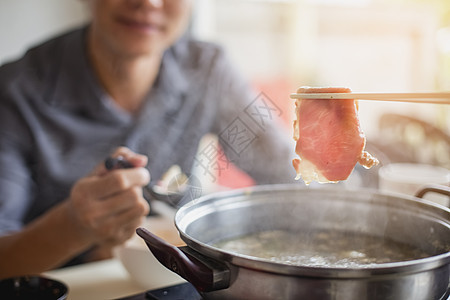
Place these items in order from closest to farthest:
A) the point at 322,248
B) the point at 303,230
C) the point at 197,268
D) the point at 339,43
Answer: the point at 197,268
the point at 322,248
the point at 303,230
the point at 339,43

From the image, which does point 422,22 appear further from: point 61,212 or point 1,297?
point 1,297

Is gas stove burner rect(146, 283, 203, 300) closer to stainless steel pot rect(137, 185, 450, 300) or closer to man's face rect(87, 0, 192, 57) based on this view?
stainless steel pot rect(137, 185, 450, 300)

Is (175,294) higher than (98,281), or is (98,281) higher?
(175,294)

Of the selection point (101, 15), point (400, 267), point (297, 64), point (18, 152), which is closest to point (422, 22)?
point (297, 64)

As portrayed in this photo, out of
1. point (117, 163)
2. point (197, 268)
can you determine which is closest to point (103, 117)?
point (117, 163)

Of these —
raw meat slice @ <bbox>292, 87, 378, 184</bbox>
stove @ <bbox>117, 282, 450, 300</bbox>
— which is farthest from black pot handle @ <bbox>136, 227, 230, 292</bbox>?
raw meat slice @ <bbox>292, 87, 378, 184</bbox>

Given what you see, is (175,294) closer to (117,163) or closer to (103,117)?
(117,163)

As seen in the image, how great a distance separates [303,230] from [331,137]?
0.35 metres

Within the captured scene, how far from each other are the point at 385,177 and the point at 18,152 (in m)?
1.39

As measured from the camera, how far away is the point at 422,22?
4.98 m

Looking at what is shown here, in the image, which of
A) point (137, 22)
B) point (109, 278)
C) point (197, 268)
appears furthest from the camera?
point (137, 22)

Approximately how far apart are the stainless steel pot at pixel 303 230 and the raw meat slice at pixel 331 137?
0.65ft

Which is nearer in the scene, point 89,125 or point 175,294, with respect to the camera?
point 175,294

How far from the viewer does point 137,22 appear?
175 centimetres
